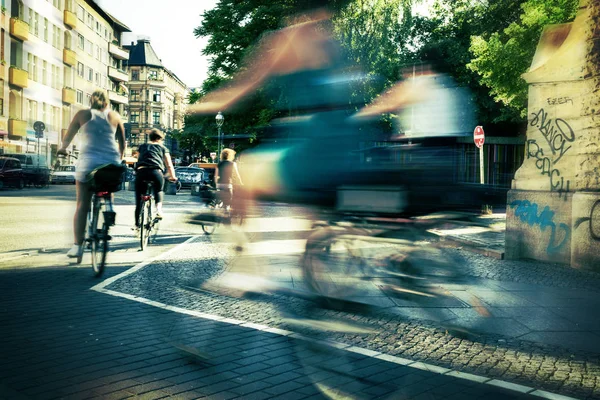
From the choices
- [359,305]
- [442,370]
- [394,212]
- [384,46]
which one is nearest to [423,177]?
[394,212]

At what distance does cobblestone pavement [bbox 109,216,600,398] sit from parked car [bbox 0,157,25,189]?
91.7ft

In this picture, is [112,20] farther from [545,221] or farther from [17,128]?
[545,221]

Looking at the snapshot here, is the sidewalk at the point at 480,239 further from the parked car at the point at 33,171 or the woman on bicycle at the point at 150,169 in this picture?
the parked car at the point at 33,171

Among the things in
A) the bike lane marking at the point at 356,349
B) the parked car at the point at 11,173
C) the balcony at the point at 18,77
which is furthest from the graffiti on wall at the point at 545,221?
the balcony at the point at 18,77

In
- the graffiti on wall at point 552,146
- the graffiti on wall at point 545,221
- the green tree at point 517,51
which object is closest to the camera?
the graffiti on wall at point 545,221

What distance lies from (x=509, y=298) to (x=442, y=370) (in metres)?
3.08

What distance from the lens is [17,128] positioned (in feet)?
162

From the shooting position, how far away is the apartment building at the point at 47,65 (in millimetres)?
48312

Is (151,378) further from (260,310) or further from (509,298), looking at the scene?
(509,298)

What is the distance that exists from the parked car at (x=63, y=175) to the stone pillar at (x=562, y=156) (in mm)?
39376

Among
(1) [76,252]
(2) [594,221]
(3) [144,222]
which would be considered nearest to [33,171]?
(3) [144,222]

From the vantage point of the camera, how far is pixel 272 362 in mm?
4480

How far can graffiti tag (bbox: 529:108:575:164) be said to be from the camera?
408 inches

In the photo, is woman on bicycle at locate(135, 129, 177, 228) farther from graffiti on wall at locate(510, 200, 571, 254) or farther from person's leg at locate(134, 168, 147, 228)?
graffiti on wall at locate(510, 200, 571, 254)
